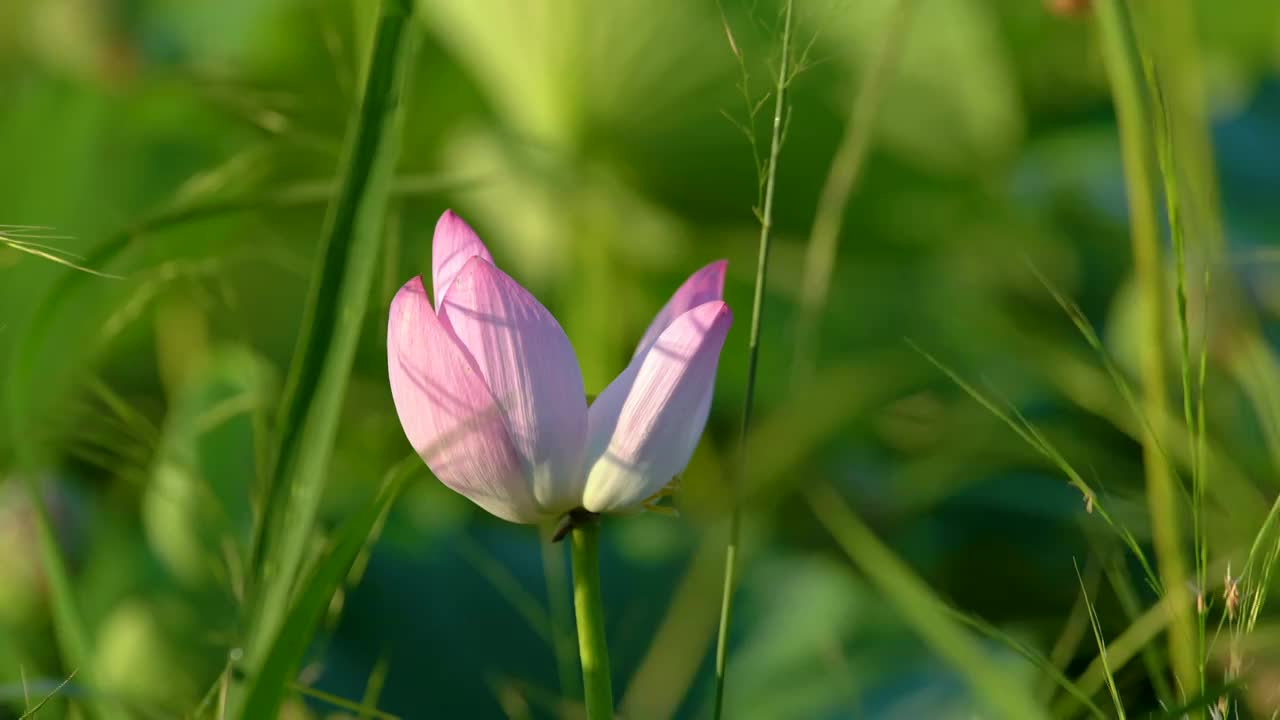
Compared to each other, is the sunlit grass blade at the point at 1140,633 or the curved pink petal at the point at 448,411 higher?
the curved pink petal at the point at 448,411

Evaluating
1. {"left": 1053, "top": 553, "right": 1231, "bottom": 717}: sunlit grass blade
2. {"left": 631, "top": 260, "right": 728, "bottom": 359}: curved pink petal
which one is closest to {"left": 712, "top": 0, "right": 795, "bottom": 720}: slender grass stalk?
{"left": 631, "top": 260, "right": 728, "bottom": 359}: curved pink petal

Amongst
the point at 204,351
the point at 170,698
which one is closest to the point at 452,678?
the point at 170,698

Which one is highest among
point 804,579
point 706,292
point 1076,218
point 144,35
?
point 144,35

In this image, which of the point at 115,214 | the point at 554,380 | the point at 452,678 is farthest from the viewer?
the point at 115,214

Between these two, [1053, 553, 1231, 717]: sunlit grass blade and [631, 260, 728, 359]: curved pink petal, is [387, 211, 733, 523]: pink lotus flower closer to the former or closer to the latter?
[631, 260, 728, 359]: curved pink petal

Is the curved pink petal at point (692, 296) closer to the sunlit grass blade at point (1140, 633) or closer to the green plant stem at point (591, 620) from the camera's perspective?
the green plant stem at point (591, 620)

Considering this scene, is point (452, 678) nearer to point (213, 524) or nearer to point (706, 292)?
point (213, 524)

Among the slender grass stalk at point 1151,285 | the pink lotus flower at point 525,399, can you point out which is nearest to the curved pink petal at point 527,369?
the pink lotus flower at point 525,399

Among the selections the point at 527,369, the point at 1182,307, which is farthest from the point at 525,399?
the point at 1182,307
